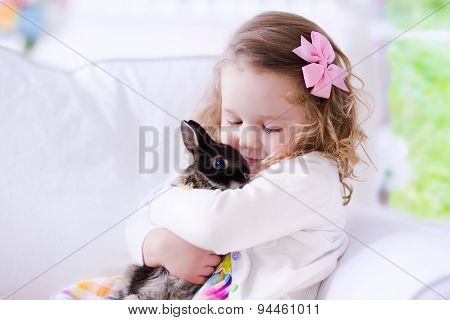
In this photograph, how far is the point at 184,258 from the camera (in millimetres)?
993

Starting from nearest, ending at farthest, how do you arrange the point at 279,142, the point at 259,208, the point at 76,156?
the point at 259,208, the point at 279,142, the point at 76,156

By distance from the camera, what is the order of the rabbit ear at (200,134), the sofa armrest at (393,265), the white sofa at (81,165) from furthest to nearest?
the white sofa at (81,165), the rabbit ear at (200,134), the sofa armrest at (393,265)

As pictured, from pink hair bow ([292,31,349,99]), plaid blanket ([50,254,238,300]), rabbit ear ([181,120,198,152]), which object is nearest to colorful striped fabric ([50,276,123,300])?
plaid blanket ([50,254,238,300])

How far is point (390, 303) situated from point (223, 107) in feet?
1.37

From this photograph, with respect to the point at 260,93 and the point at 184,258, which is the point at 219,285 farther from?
the point at 260,93

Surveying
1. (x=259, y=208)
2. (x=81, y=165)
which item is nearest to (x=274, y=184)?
(x=259, y=208)

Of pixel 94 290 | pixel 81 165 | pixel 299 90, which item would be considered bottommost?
pixel 94 290

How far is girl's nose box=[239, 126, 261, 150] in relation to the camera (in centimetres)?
102

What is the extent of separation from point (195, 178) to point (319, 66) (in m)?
0.28

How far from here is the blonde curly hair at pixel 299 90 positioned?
3.29ft

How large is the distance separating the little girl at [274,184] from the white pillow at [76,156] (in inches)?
7.8

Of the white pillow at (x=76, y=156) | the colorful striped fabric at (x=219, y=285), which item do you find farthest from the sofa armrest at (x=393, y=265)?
the white pillow at (x=76, y=156)

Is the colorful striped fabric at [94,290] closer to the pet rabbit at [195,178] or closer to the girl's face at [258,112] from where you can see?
the pet rabbit at [195,178]

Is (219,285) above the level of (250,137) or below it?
below
